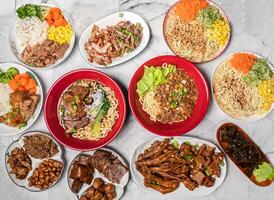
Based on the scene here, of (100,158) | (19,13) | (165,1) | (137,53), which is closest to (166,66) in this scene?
(137,53)

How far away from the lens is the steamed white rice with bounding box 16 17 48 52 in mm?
5602

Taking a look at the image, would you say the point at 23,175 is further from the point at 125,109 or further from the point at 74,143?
the point at 125,109

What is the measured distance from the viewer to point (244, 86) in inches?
216

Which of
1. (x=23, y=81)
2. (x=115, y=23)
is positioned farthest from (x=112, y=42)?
(x=23, y=81)

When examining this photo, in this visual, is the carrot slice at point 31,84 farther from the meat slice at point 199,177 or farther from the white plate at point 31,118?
the meat slice at point 199,177

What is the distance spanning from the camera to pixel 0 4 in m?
5.79

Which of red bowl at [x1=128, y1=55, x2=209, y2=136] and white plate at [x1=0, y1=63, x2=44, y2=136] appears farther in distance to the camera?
white plate at [x1=0, y1=63, x2=44, y2=136]

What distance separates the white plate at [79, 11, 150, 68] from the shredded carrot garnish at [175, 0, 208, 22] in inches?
16.3

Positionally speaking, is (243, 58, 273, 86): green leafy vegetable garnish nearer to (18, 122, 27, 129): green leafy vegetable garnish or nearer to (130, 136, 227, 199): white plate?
(130, 136, 227, 199): white plate

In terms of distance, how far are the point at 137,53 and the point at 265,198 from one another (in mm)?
2171

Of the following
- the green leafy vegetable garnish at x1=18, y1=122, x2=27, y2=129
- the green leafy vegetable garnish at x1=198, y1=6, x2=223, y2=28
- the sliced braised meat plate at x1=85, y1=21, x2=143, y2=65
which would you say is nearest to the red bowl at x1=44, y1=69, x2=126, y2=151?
the sliced braised meat plate at x1=85, y1=21, x2=143, y2=65

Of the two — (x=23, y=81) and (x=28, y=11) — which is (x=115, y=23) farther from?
(x=23, y=81)

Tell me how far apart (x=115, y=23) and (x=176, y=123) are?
1.33 meters

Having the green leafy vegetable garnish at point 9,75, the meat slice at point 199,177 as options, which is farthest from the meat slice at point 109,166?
the green leafy vegetable garnish at point 9,75
